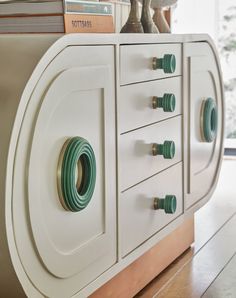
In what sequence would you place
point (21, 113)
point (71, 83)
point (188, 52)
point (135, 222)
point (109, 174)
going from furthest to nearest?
point (188, 52) < point (135, 222) < point (109, 174) < point (71, 83) < point (21, 113)

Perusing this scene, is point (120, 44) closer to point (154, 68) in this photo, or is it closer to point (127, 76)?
point (127, 76)

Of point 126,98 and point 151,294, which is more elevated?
point 126,98

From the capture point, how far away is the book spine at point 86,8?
117 centimetres

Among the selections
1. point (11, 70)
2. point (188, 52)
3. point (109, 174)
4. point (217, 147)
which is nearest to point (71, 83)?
point (11, 70)

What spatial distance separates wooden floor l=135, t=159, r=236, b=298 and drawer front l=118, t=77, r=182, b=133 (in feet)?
1.34

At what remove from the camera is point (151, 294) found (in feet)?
4.80

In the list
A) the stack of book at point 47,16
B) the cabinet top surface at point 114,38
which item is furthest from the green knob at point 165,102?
the stack of book at point 47,16

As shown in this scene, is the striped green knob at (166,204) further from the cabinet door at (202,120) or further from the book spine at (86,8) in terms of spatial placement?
the book spine at (86,8)

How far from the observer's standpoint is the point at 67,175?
990mm

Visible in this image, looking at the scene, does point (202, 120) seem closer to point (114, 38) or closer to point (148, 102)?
point (148, 102)

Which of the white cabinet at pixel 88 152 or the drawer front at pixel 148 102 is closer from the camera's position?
the white cabinet at pixel 88 152

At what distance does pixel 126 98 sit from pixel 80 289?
384mm

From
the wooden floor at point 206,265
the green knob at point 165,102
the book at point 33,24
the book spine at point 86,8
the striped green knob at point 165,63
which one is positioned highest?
the book spine at point 86,8

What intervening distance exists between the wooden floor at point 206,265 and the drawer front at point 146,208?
15 cm
